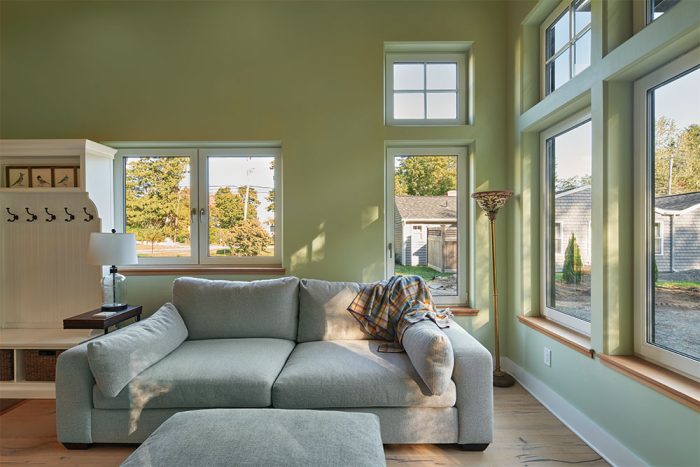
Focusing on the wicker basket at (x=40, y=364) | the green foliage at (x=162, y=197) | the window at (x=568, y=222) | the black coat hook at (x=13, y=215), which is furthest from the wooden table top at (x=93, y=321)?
the window at (x=568, y=222)

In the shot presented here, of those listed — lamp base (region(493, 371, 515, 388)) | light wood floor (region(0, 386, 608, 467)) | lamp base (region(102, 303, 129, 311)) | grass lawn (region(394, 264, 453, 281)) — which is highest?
grass lawn (region(394, 264, 453, 281))

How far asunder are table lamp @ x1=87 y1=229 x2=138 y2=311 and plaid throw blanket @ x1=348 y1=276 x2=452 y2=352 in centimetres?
169

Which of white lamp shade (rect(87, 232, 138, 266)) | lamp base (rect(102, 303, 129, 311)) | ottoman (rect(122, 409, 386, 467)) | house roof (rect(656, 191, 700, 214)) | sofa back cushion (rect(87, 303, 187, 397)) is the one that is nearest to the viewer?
ottoman (rect(122, 409, 386, 467))

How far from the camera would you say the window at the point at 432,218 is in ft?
10.5

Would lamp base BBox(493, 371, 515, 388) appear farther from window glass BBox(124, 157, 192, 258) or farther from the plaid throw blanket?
window glass BBox(124, 157, 192, 258)

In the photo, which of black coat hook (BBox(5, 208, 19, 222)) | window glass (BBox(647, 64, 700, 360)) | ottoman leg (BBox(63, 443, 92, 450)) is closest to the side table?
ottoman leg (BBox(63, 443, 92, 450))

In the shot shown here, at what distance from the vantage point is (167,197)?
327cm

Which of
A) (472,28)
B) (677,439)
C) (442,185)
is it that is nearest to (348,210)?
(442,185)

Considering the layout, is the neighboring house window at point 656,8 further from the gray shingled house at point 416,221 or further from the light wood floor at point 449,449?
the light wood floor at point 449,449

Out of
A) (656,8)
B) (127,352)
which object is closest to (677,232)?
(656,8)

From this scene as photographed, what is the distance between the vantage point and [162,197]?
3.27m

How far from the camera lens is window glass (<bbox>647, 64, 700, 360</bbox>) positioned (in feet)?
5.28

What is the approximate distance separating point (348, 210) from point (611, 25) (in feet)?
6.68

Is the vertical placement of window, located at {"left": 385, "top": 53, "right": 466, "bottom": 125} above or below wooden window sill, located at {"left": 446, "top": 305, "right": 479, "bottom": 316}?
above
